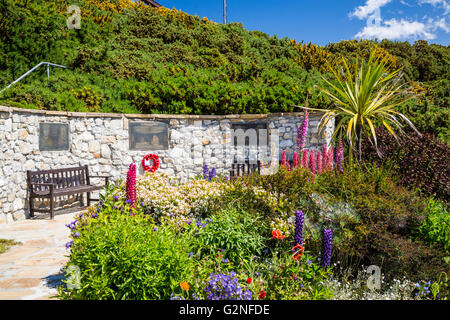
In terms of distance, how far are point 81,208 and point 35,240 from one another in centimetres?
281

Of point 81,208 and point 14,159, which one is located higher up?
point 14,159

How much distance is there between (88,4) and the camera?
56.3 feet

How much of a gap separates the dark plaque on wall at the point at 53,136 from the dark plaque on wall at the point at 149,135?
161cm

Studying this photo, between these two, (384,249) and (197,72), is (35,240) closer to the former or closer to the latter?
(384,249)

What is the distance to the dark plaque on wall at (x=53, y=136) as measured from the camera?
313 inches

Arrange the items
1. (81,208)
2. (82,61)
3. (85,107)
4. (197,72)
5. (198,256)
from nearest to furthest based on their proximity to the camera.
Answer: (198,256) < (81,208) < (85,107) < (82,61) < (197,72)

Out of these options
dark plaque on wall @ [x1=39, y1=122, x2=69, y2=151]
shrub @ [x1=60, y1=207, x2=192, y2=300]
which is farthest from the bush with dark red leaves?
dark plaque on wall @ [x1=39, y1=122, x2=69, y2=151]

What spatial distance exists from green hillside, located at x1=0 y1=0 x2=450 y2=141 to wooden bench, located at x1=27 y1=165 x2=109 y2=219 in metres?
1.57

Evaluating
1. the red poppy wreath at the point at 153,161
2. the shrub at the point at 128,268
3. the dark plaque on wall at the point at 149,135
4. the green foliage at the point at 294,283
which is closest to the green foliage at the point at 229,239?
the green foliage at the point at 294,283

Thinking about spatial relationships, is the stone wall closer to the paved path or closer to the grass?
the paved path

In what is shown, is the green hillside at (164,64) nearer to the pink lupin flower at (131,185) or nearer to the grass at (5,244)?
the grass at (5,244)

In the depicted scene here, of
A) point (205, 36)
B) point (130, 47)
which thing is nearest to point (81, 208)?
point (130, 47)

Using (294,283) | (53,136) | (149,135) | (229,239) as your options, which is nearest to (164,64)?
(149,135)

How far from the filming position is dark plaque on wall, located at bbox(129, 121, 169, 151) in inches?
369
